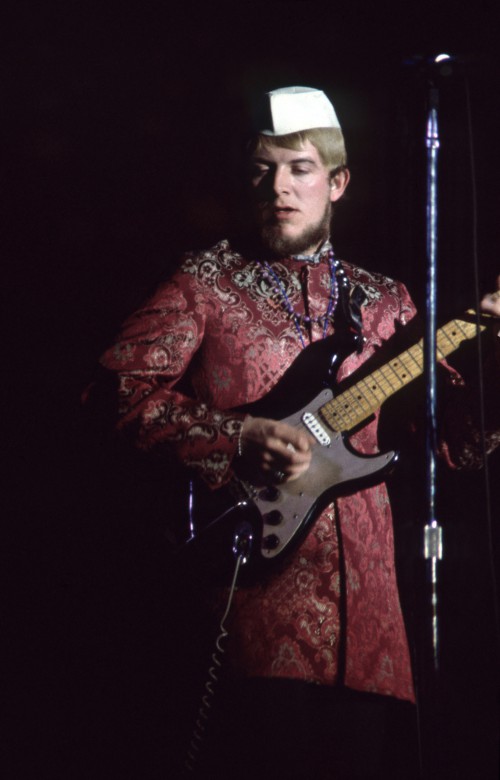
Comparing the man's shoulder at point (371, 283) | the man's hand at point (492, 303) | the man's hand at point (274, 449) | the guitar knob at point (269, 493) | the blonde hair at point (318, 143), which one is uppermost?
the blonde hair at point (318, 143)

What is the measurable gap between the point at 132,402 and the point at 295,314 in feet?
1.64

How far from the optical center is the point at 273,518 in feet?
6.07

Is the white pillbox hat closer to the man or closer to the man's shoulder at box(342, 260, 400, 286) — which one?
the man

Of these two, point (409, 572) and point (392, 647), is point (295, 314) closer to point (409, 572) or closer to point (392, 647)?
point (392, 647)

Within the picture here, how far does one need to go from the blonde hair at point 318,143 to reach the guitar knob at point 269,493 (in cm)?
92

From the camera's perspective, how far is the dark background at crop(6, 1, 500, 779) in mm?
2279

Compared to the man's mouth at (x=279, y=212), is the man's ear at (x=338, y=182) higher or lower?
higher

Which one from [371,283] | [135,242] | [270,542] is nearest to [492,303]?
[371,283]

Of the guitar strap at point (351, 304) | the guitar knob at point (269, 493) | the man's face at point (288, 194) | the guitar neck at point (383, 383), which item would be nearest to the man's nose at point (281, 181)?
the man's face at point (288, 194)

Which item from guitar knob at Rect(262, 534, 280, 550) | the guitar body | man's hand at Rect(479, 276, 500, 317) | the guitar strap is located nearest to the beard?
the guitar strap

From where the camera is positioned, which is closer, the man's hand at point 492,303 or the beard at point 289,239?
the man's hand at point 492,303

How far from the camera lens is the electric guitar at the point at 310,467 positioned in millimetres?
1838

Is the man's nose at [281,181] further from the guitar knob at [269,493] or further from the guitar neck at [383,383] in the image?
the guitar knob at [269,493]

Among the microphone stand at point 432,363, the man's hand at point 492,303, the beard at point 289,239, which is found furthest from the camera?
the beard at point 289,239
